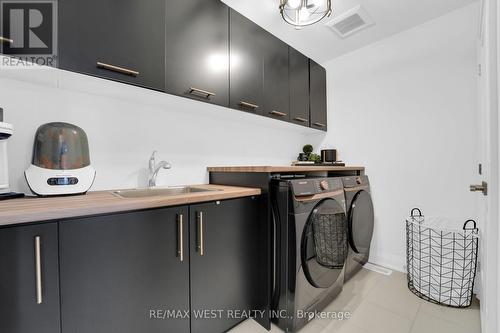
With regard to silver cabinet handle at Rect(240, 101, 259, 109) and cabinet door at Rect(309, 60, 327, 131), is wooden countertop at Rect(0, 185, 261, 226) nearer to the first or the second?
silver cabinet handle at Rect(240, 101, 259, 109)

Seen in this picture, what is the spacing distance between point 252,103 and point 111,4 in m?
1.02

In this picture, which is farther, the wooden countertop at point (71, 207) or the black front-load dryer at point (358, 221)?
the black front-load dryer at point (358, 221)

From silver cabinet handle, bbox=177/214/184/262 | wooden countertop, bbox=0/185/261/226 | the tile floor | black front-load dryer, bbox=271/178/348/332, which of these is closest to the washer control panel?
black front-load dryer, bbox=271/178/348/332

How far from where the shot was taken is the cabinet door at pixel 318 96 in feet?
7.82

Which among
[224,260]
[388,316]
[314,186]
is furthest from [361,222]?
[224,260]

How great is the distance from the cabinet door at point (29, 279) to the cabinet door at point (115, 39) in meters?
0.74

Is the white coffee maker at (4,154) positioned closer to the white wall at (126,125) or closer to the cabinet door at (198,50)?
the white wall at (126,125)

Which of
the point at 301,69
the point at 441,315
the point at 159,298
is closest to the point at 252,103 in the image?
the point at 301,69

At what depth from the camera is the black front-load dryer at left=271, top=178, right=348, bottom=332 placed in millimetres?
1282

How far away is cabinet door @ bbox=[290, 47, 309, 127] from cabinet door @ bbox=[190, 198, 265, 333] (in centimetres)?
117

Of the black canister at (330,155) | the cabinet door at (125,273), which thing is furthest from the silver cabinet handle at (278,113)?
the cabinet door at (125,273)

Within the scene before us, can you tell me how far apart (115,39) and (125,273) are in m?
1.12

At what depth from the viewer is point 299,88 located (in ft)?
7.22

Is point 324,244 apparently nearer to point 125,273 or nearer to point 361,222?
point 361,222
